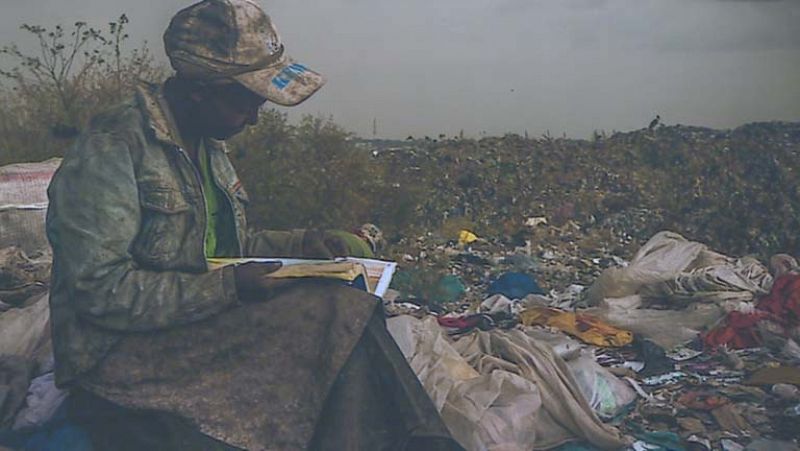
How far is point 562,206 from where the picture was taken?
9.38m

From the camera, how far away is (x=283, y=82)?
8.03 feet

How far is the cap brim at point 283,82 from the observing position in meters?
2.39

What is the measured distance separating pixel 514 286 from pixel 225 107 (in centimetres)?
322

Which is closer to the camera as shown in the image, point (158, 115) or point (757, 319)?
point (158, 115)

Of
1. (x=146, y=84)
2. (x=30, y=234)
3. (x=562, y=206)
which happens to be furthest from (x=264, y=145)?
(x=146, y=84)

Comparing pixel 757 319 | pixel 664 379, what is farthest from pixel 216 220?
pixel 757 319

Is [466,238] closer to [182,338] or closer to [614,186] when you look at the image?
[614,186]

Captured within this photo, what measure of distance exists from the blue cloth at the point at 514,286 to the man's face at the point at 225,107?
303cm

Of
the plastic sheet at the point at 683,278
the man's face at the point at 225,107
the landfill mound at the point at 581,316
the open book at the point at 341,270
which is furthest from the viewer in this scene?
the plastic sheet at the point at 683,278

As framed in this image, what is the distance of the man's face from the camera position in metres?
2.43

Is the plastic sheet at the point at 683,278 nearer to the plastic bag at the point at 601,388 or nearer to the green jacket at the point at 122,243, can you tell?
the plastic bag at the point at 601,388

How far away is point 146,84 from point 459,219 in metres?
6.34

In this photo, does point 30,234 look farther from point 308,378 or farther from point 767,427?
point 767,427

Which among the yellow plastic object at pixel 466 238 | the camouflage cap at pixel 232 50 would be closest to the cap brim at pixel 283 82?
the camouflage cap at pixel 232 50
